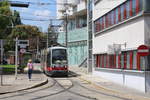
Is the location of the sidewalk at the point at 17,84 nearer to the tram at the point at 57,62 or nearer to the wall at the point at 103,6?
the tram at the point at 57,62

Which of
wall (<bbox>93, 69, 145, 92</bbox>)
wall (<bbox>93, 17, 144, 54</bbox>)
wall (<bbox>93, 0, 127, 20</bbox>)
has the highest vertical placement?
wall (<bbox>93, 0, 127, 20</bbox>)

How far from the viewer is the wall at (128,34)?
81.7 ft

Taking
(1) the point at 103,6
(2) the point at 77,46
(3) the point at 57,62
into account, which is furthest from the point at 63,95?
(2) the point at 77,46

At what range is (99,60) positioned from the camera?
3900 cm

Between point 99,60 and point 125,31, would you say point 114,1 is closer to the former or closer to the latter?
point 125,31

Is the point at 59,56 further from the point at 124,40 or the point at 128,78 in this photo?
the point at 128,78

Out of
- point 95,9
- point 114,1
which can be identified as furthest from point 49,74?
point 114,1

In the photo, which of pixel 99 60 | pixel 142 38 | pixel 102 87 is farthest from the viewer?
pixel 99 60

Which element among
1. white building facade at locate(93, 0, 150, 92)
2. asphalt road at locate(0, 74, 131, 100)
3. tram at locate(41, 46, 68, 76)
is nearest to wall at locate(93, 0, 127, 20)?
white building facade at locate(93, 0, 150, 92)

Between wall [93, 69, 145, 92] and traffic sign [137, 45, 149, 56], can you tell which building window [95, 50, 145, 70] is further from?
traffic sign [137, 45, 149, 56]

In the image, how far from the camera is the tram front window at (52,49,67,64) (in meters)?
40.5

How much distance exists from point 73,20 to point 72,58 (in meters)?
8.10

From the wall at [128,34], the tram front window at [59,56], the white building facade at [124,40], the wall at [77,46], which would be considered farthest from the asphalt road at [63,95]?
the wall at [77,46]

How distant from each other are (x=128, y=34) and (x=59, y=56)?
14485 mm
